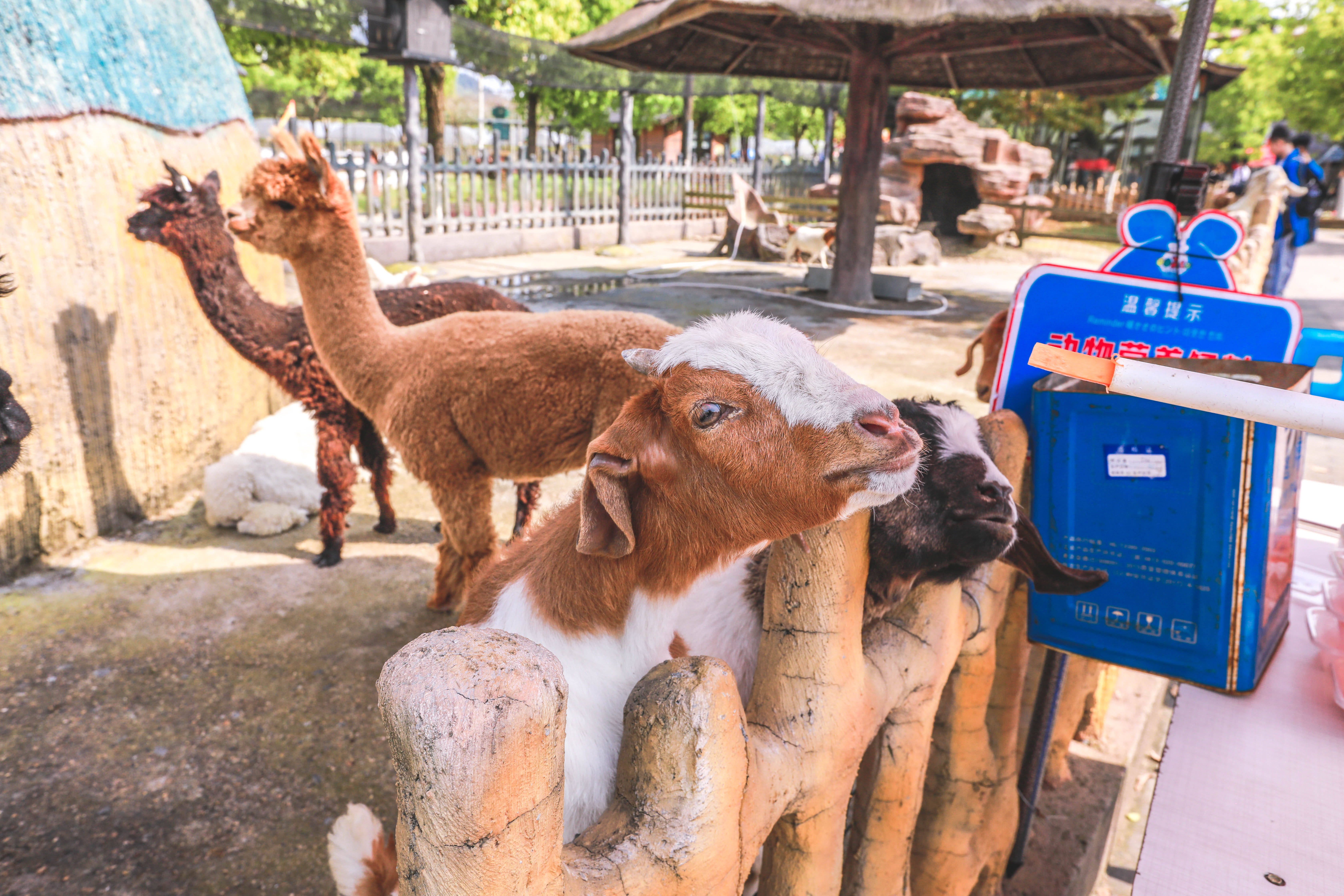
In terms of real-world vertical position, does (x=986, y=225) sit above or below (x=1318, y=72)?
below

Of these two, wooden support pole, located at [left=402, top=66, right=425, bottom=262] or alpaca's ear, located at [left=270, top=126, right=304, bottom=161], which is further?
wooden support pole, located at [left=402, top=66, right=425, bottom=262]

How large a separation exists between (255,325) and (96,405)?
33.6 inches

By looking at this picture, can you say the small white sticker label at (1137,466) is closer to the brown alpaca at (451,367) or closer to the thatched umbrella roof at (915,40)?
the brown alpaca at (451,367)

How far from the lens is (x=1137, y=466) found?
189 cm

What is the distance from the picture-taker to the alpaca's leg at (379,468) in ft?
14.6

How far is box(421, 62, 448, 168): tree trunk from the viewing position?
1513 cm

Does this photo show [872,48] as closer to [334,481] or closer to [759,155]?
[334,481]

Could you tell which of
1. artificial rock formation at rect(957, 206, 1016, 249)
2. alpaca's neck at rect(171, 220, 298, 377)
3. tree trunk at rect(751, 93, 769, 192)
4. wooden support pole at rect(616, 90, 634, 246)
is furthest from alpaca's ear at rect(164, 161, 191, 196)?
artificial rock formation at rect(957, 206, 1016, 249)

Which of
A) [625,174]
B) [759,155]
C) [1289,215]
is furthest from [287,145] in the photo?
[759,155]

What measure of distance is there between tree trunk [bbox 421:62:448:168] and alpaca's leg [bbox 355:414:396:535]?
11591 millimetres

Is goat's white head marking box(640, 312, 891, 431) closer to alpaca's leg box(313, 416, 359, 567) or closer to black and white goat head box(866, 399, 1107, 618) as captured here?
black and white goat head box(866, 399, 1107, 618)

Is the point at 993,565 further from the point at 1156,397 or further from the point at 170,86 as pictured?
the point at 170,86

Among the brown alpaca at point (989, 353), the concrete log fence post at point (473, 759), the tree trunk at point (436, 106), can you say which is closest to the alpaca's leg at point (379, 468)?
the brown alpaca at point (989, 353)

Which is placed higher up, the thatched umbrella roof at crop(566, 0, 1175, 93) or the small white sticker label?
the thatched umbrella roof at crop(566, 0, 1175, 93)
